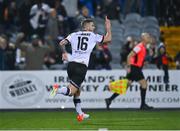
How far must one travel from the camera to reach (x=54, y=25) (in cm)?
2467

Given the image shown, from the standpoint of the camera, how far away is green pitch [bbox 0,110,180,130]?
1438cm

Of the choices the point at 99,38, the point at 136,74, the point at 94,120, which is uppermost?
the point at 99,38

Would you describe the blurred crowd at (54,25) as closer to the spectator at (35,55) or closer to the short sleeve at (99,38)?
the spectator at (35,55)

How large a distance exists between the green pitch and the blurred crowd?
2886mm

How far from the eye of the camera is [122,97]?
21.0 m

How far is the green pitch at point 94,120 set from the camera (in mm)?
14375

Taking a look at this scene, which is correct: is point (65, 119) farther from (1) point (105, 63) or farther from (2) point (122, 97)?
(1) point (105, 63)

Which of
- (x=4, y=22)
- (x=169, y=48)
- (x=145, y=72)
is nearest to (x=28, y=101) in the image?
(x=145, y=72)

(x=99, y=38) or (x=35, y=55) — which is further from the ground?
(x=99, y=38)

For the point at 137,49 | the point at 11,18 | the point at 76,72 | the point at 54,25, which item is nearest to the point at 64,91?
the point at 76,72

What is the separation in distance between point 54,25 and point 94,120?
29.0 ft

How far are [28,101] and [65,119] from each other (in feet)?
14.6

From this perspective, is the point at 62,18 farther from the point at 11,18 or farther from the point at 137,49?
the point at 137,49

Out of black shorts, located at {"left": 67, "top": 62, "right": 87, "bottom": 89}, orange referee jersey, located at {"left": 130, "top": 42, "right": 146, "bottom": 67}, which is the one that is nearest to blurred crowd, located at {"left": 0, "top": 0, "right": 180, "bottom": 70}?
orange referee jersey, located at {"left": 130, "top": 42, "right": 146, "bottom": 67}
